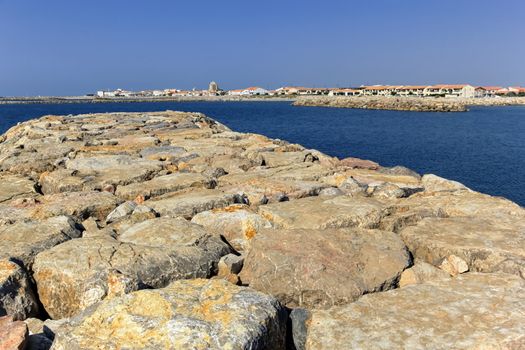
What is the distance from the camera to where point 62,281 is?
12.7ft

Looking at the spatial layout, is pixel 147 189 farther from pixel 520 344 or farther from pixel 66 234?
pixel 520 344

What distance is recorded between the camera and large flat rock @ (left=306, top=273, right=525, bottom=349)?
2.95 metres

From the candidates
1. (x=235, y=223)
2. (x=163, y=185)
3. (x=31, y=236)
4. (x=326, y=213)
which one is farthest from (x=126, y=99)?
(x=326, y=213)

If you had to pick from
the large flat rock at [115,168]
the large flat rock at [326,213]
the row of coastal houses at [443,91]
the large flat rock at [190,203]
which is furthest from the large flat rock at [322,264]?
the row of coastal houses at [443,91]

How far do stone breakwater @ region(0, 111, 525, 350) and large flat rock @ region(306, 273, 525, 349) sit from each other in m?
0.01

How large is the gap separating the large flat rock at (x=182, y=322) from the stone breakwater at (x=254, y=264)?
0.01 metres

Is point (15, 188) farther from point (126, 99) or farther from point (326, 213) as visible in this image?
point (126, 99)

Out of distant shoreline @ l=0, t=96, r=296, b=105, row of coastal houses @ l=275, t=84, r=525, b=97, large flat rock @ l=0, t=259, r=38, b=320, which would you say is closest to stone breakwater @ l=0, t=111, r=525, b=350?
large flat rock @ l=0, t=259, r=38, b=320

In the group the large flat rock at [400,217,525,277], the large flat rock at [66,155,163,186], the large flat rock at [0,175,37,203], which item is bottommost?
the large flat rock at [400,217,525,277]

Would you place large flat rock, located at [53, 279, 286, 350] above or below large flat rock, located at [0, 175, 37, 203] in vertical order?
below

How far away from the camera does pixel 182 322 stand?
284cm

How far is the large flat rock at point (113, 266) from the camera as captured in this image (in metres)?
3.61

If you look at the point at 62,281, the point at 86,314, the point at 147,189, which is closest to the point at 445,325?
the point at 86,314

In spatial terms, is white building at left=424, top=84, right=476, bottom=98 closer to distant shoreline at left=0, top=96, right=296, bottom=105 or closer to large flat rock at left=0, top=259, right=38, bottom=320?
distant shoreline at left=0, top=96, right=296, bottom=105
